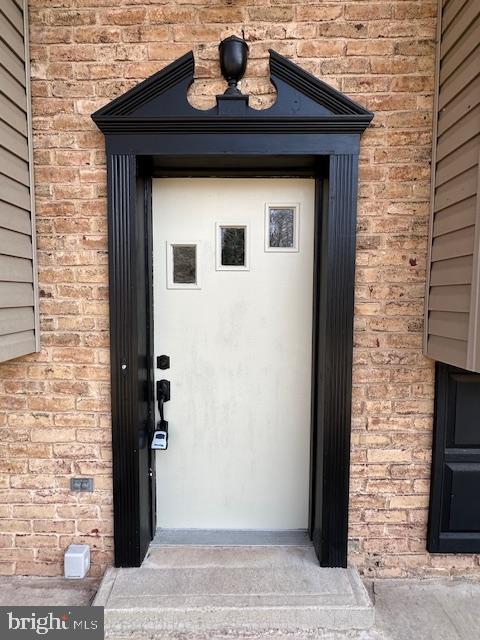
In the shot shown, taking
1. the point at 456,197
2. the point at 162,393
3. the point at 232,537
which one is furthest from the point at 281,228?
the point at 232,537

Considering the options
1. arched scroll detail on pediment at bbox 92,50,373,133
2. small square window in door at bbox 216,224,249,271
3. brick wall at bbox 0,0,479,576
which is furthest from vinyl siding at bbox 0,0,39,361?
small square window in door at bbox 216,224,249,271

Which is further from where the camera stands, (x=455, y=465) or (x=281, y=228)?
(x=281, y=228)

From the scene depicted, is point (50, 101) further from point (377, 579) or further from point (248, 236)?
point (377, 579)

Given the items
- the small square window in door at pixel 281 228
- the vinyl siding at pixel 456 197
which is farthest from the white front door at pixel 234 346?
the vinyl siding at pixel 456 197

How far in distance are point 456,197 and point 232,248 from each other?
1074 mm

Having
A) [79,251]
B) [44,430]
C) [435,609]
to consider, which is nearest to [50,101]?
[79,251]

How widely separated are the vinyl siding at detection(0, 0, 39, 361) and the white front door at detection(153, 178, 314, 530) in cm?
61

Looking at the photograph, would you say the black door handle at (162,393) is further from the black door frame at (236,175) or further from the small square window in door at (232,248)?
the small square window in door at (232,248)

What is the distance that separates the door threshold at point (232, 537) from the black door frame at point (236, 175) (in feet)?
0.48

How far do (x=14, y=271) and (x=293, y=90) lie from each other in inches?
61.2

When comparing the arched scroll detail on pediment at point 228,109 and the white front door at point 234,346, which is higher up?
the arched scroll detail on pediment at point 228,109

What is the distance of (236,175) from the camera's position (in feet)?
6.06

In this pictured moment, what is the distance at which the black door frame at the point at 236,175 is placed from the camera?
5.37 feet

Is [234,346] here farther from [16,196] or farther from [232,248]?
[16,196]
